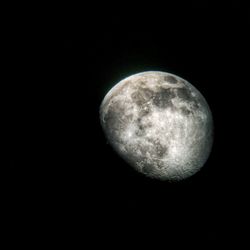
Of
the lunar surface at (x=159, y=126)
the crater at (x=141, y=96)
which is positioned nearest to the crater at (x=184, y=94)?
the lunar surface at (x=159, y=126)

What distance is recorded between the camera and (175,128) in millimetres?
2625

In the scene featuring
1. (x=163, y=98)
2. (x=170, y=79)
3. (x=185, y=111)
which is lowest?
(x=185, y=111)

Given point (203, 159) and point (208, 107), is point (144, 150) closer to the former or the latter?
point (203, 159)

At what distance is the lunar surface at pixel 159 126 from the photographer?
8.65 feet

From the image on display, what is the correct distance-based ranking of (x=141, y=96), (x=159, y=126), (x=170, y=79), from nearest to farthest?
(x=159, y=126) < (x=141, y=96) < (x=170, y=79)

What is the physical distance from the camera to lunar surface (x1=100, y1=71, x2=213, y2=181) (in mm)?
2637

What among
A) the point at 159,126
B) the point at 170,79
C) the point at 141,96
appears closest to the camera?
the point at 159,126

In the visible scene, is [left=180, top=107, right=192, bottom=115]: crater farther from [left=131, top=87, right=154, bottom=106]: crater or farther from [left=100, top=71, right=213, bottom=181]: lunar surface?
[left=131, top=87, right=154, bottom=106]: crater

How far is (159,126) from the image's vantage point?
2619 millimetres

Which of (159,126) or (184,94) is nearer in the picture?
(159,126)

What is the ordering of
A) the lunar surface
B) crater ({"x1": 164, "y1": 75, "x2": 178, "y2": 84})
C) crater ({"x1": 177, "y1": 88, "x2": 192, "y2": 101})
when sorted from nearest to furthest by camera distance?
the lunar surface, crater ({"x1": 177, "y1": 88, "x2": 192, "y2": 101}), crater ({"x1": 164, "y1": 75, "x2": 178, "y2": 84})

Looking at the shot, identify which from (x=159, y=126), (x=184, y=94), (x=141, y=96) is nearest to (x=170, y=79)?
(x=184, y=94)

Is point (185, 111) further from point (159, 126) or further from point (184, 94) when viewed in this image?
point (159, 126)

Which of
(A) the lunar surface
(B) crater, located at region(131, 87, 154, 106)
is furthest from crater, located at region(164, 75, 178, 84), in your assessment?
(B) crater, located at region(131, 87, 154, 106)
